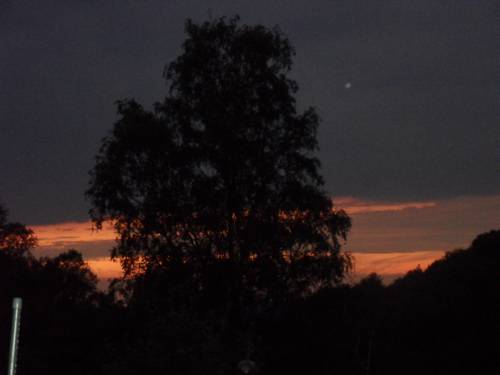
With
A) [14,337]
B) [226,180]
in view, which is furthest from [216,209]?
[14,337]

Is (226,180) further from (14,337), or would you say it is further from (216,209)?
(14,337)

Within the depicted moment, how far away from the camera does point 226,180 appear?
38281 millimetres

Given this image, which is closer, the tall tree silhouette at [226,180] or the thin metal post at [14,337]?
the thin metal post at [14,337]

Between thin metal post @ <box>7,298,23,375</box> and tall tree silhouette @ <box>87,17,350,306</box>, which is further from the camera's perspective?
tall tree silhouette @ <box>87,17,350,306</box>

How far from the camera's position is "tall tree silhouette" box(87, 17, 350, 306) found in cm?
3709

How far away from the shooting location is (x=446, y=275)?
70688 millimetres

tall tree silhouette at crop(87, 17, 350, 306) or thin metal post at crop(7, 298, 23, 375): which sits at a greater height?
tall tree silhouette at crop(87, 17, 350, 306)

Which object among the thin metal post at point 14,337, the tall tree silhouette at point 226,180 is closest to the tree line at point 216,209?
the tall tree silhouette at point 226,180

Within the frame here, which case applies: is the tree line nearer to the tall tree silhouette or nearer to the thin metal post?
the tall tree silhouette

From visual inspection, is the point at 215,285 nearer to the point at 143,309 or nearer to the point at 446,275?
the point at 143,309

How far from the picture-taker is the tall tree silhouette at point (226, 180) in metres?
37.1

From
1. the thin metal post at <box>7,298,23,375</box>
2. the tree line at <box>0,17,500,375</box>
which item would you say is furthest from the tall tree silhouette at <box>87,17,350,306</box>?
the thin metal post at <box>7,298,23,375</box>

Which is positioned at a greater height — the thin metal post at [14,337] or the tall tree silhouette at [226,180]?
the tall tree silhouette at [226,180]

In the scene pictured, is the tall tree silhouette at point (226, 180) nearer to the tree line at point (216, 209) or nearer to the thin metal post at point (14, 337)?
the tree line at point (216, 209)
